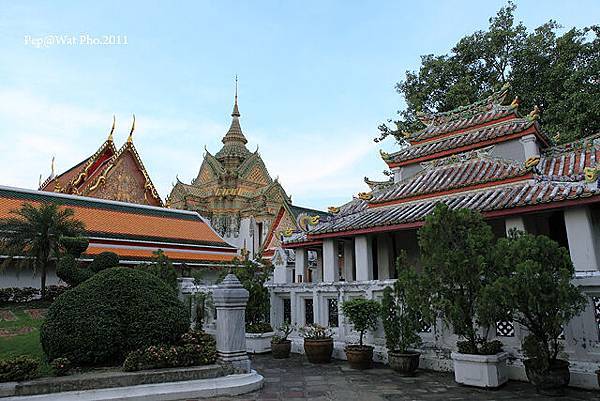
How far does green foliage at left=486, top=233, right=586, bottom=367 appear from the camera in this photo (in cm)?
662

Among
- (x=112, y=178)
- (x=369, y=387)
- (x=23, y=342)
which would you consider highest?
(x=112, y=178)

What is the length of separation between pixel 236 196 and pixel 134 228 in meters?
22.1

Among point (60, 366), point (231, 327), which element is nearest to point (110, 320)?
point (60, 366)

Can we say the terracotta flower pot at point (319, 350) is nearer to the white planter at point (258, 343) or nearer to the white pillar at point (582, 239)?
the white planter at point (258, 343)

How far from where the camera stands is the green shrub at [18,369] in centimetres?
611

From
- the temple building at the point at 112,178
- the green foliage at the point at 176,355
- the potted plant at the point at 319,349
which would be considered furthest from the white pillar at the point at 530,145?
the temple building at the point at 112,178

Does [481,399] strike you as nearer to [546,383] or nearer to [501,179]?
[546,383]

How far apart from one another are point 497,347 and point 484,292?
1.37 m

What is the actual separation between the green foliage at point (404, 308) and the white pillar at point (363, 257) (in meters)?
3.86

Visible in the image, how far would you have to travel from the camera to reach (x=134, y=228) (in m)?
21.5

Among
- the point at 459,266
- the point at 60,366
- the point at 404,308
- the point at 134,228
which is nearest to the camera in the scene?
the point at 60,366

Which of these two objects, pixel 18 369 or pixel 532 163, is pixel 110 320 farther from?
pixel 532 163

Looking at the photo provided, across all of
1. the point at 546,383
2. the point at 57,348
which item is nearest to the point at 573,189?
the point at 546,383

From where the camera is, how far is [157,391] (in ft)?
21.2
